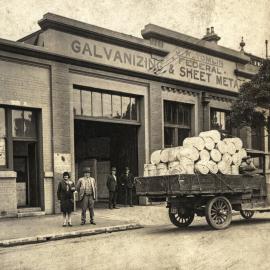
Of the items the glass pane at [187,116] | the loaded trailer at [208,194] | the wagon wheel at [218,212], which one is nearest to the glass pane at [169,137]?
the glass pane at [187,116]

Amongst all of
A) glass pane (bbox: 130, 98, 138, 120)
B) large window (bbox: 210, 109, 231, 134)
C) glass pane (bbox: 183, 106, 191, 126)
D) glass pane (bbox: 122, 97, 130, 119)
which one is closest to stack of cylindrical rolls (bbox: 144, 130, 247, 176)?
glass pane (bbox: 122, 97, 130, 119)

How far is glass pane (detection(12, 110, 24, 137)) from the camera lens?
14.9 meters

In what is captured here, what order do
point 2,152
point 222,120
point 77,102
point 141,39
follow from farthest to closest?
point 222,120, point 141,39, point 77,102, point 2,152

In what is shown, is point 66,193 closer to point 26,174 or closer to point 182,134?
point 26,174

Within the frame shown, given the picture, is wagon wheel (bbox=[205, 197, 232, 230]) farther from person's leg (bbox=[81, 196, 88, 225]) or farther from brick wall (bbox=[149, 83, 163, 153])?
brick wall (bbox=[149, 83, 163, 153])

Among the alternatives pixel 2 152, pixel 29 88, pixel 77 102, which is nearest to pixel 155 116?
pixel 77 102

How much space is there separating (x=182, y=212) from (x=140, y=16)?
314 inches

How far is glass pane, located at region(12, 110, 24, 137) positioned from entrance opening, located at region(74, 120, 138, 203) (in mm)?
3865

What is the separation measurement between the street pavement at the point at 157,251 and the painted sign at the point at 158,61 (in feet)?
24.5

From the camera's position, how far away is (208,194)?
11.1m

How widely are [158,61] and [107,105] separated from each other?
3.40 m

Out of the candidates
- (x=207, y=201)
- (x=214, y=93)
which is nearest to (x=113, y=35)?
(x=214, y=93)

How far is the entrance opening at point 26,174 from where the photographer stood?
49.6 feet

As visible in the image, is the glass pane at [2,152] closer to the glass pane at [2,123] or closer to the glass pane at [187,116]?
the glass pane at [2,123]
